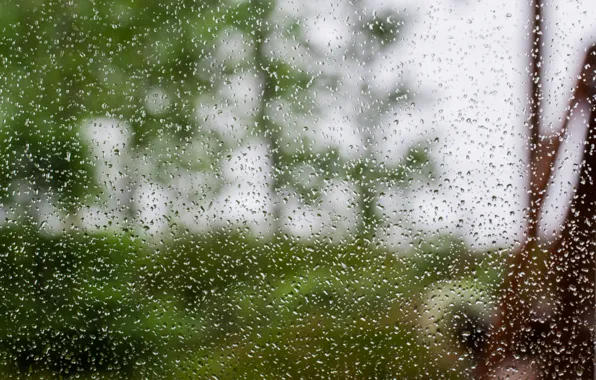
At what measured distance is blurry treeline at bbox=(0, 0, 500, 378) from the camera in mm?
709

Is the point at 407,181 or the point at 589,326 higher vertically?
the point at 407,181

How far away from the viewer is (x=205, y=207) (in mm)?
737

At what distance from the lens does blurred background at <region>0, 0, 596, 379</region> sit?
0.71 m

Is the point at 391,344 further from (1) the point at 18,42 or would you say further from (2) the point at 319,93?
(1) the point at 18,42

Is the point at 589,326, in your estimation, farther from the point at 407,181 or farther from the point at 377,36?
the point at 377,36

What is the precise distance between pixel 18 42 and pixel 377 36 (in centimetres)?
61

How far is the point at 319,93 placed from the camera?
735 millimetres

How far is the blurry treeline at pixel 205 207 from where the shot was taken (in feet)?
2.33

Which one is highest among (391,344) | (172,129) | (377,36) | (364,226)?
(377,36)

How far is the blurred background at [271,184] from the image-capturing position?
706 mm

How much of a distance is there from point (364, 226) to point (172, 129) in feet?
1.13

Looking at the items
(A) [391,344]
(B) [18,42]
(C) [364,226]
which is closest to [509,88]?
(C) [364,226]

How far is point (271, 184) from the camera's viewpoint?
0.74m

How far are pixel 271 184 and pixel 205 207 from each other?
0.11m
